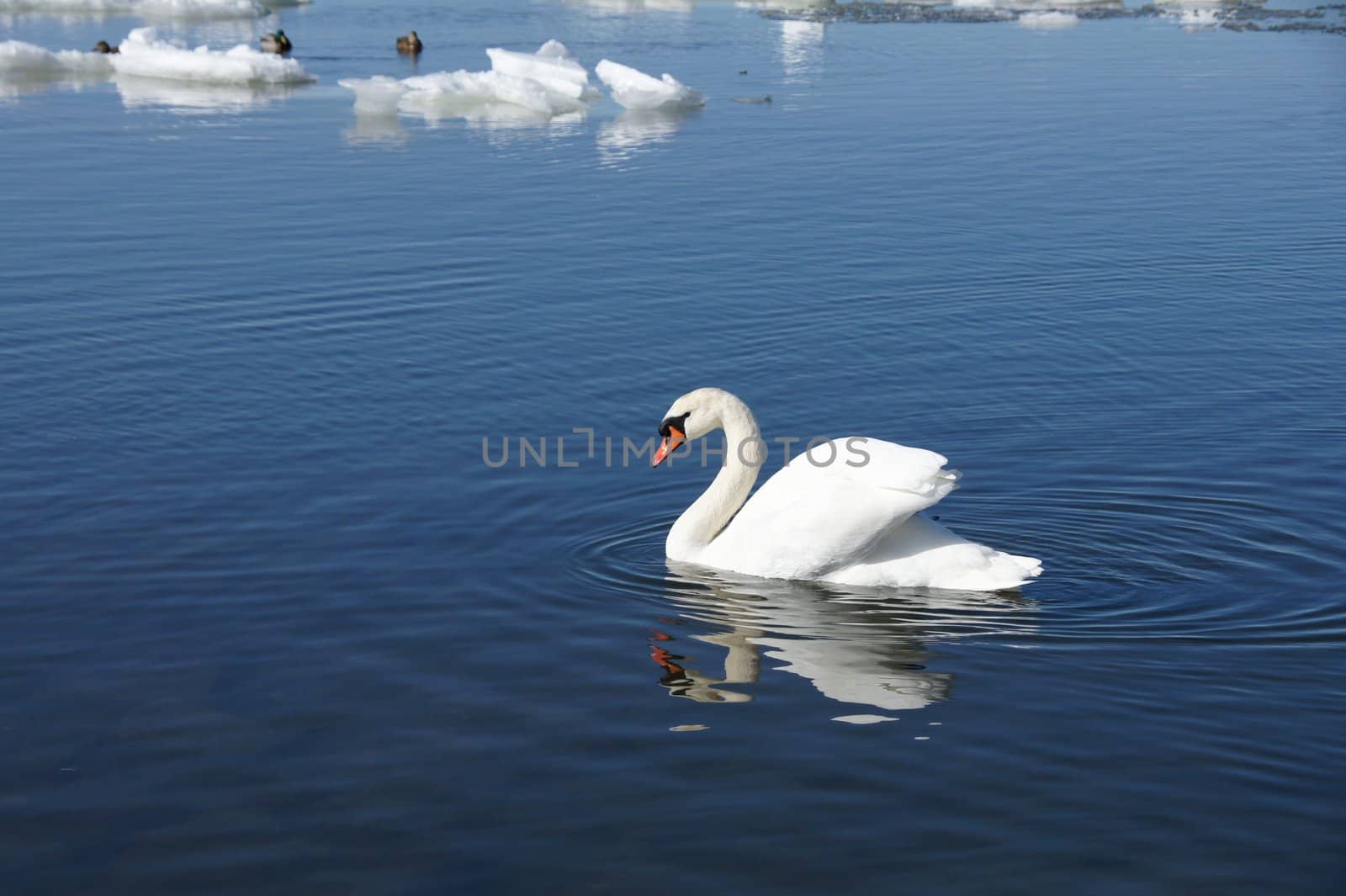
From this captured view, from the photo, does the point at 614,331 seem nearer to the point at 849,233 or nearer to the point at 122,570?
the point at 849,233

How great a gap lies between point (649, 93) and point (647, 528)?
20.7 metres

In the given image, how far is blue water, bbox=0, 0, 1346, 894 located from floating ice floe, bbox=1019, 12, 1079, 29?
22.4 metres

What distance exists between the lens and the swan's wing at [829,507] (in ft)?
28.5

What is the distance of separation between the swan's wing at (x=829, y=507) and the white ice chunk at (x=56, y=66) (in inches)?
1251

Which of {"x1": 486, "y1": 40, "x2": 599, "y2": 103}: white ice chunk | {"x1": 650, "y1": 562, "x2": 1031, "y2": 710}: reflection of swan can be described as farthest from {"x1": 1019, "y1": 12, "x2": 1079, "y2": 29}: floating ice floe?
{"x1": 650, "y1": 562, "x2": 1031, "y2": 710}: reflection of swan

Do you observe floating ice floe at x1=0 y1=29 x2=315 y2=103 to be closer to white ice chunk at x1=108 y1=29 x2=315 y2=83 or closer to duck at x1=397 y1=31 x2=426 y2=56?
white ice chunk at x1=108 y1=29 x2=315 y2=83

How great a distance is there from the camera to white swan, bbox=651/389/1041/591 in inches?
345

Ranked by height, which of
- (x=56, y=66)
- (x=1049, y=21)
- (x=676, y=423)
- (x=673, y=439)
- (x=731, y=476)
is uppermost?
(x=1049, y=21)

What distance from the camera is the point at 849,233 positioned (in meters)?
19.2

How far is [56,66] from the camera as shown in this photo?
3716cm

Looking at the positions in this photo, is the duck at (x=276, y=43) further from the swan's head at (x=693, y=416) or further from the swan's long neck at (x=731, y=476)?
the swan's long neck at (x=731, y=476)

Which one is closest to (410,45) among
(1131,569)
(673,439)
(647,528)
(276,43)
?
(276,43)

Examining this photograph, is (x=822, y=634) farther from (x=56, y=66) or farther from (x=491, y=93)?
(x=56, y=66)

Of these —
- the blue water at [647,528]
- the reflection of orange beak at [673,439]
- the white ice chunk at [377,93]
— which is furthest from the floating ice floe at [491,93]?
the reflection of orange beak at [673,439]
